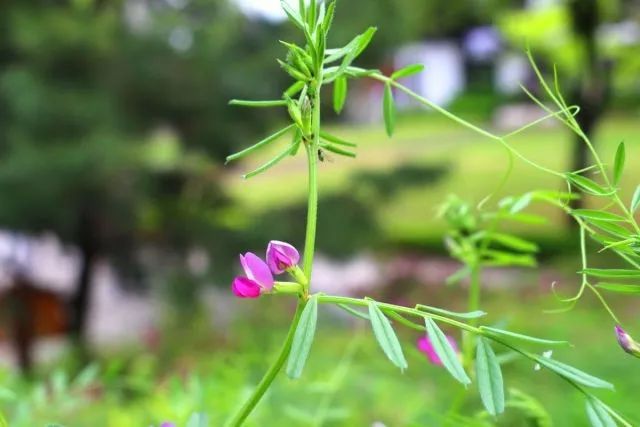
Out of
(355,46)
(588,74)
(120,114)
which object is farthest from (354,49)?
(588,74)

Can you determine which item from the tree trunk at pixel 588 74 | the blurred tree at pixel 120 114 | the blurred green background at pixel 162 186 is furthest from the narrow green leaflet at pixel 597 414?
the tree trunk at pixel 588 74

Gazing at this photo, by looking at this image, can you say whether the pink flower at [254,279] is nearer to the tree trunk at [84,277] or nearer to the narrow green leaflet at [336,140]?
the narrow green leaflet at [336,140]

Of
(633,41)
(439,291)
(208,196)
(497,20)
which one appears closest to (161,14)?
(208,196)

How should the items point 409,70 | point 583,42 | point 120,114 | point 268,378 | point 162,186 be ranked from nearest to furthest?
point 268,378 → point 409,70 → point 120,114 → point 162,186 → point 583,42

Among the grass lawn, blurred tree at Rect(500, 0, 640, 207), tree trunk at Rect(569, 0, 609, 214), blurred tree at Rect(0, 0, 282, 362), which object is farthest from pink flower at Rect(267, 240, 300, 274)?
blurred tree at Rect(500, 0, 640, 207)

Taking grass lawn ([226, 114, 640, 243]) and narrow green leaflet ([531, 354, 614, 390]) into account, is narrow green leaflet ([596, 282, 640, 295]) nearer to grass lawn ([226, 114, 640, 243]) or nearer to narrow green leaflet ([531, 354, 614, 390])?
narrow green leaflet ([531, 354, 614, 390])

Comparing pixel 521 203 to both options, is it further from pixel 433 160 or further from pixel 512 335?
pixel 433 160
